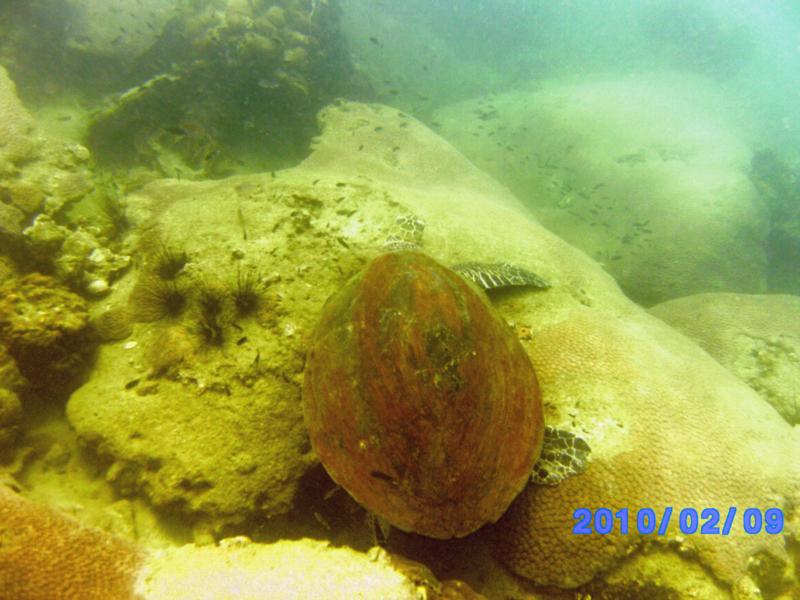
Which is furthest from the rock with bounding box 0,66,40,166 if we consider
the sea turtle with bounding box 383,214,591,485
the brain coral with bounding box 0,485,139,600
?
the sea turtle with bounding box 383,214,591,485

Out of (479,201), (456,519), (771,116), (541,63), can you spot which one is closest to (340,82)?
(479,201)

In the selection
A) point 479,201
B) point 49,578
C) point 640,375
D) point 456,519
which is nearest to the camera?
point 49,578

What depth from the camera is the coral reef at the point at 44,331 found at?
3385 millimetres

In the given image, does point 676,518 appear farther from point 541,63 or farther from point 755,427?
point 541,63

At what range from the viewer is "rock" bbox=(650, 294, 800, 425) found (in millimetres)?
5586

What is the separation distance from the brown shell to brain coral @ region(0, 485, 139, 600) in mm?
1304

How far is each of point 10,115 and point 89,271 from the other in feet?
14.0

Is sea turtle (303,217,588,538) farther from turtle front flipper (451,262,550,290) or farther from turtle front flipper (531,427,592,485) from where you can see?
turtle front flipper (451,262,550,290)

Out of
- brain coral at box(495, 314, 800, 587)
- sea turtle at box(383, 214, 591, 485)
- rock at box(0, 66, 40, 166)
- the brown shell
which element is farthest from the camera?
rock at box(0, 66, 40, 166)

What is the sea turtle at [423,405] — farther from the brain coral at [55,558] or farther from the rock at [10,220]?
the rock at [10,220]

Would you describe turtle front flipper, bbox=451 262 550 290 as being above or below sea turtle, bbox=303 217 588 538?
above

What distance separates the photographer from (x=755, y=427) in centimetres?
367

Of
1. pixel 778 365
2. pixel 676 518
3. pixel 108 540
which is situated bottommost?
pixel 108 540

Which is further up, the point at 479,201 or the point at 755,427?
the point at 479,201
